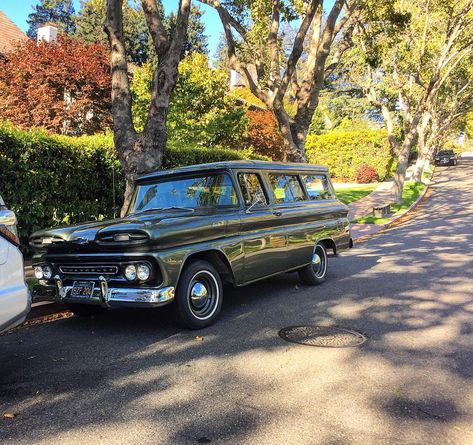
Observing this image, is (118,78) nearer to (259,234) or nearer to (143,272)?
(259,234)

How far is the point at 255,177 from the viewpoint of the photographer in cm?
671

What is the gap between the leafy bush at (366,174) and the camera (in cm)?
3438

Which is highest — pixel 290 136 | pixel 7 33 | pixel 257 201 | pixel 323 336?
pixel 7 33

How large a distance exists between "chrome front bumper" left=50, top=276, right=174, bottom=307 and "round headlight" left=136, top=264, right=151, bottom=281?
0.12 metres

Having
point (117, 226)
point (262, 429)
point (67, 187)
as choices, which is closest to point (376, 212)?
point (67, 187)

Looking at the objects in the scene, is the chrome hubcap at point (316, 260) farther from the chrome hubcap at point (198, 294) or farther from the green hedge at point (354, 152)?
the green hedge at point (354, 152)

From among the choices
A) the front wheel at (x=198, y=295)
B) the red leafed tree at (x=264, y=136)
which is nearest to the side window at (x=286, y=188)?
the front wheel at (x=198, y=295)

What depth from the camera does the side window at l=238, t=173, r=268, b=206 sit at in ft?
20.9

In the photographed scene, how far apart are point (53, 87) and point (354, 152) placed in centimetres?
2271

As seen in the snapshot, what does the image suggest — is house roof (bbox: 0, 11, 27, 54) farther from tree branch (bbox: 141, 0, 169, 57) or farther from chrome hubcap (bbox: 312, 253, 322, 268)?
chrome hubcap (bbox: 312, 253, 322, 268)

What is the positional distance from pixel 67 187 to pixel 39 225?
3.48 ft

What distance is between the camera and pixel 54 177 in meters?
10.1

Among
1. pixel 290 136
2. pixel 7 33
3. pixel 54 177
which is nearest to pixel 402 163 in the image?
pixel 290 136

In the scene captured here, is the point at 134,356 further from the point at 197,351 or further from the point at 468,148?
the point at 468,148
